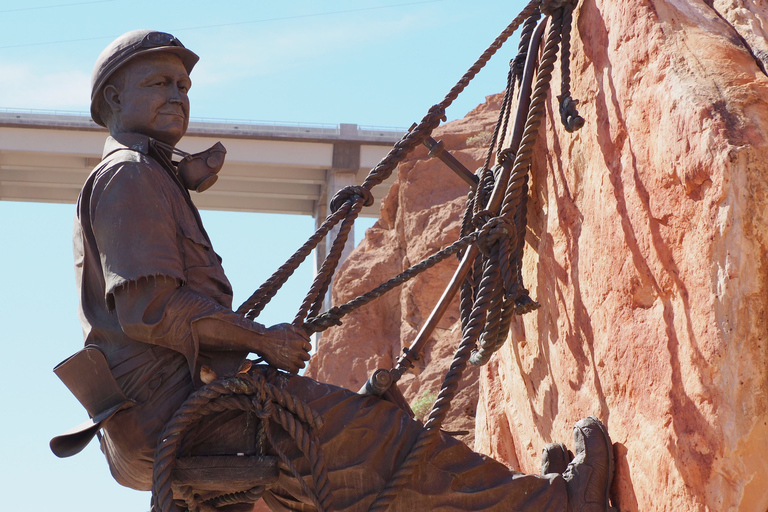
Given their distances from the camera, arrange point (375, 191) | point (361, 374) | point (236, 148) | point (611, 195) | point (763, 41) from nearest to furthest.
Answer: point (763, 41) < point (611, 195) < point (361, 374) < point (236, 148) < point (375, 191)

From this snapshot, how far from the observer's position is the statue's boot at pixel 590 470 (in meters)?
3.55

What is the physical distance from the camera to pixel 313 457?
3.39m

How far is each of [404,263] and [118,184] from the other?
5610 mm

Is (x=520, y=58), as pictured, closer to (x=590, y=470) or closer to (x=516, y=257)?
(x=516, y=257)

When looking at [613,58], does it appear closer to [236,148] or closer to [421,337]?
[421,337]

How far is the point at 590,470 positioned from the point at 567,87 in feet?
5.04

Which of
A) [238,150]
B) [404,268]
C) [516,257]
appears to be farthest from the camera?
[238,150]

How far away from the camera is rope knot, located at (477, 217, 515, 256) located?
3869 millimetres

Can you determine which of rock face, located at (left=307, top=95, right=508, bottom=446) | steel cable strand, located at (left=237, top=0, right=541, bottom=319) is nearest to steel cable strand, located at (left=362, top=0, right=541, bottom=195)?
steel cable strand, located at (left=237, top=0, right=541, bottom=319)

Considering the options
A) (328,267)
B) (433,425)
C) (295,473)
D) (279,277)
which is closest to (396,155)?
(328,267)

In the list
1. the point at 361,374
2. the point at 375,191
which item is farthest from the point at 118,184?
the point at 375,191

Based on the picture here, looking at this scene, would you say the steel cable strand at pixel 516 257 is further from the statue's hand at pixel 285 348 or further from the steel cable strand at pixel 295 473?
the steel cable strand at pixel 295 473

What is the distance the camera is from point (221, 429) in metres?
3.54

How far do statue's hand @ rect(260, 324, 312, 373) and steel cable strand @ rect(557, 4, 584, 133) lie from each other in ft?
4.58
